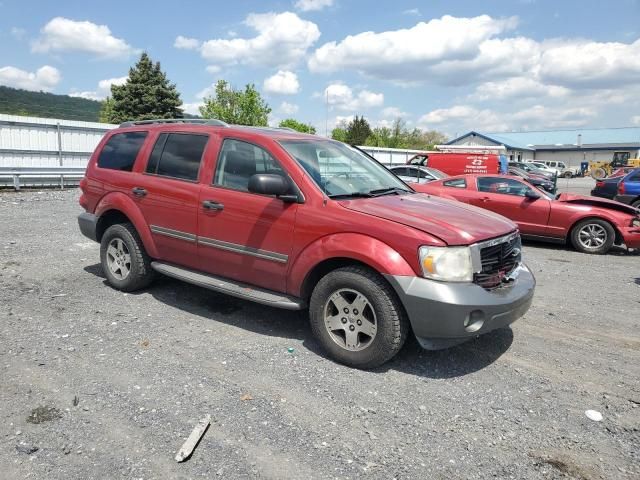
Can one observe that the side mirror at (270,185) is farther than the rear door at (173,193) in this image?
No

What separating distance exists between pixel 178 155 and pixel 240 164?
86 cm

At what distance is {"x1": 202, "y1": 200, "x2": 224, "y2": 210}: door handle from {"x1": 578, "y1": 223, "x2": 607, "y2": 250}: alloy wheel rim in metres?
7.39

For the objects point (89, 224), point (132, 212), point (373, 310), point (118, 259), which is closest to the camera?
point (373, 310)

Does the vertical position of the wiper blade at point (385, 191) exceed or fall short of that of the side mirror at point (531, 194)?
it exceeds it

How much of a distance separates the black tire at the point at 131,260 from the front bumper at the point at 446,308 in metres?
3.00

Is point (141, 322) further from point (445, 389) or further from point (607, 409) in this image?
point (607, 409)

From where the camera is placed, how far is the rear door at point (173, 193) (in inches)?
185

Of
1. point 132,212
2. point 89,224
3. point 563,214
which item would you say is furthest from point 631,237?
point 89,224

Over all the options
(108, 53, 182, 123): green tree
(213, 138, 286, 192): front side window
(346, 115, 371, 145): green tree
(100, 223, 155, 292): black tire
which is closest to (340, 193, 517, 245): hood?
(213, 138, 286, 192): front side window

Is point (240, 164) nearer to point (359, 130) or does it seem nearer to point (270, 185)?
point (270, 185)

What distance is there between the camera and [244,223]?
4.28m

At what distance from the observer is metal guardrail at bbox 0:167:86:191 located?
14.5 m

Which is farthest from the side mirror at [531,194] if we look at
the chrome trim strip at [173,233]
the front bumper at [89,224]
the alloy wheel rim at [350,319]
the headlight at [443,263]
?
the front bumper at [89,224]

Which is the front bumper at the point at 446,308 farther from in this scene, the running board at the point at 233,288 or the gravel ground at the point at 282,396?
the running board at the point at 233,288
